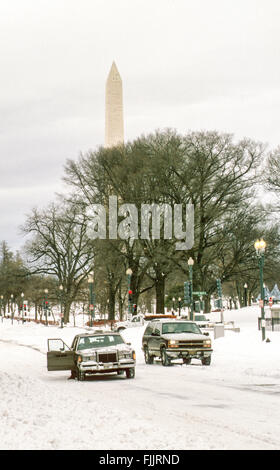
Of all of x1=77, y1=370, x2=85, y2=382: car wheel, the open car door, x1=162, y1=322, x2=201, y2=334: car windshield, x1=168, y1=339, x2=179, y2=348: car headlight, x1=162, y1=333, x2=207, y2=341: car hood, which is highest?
x1=162, y1=322, x2=201, y2=334: car windshield

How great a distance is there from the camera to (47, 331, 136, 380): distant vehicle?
1984 centimetres

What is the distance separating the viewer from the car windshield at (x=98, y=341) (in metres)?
20.6

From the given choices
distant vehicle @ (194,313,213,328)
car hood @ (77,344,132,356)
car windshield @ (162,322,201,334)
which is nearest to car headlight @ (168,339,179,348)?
car windshield @ (162,322,201,334)

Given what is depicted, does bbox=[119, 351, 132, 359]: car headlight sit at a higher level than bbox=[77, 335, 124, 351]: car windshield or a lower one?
lower

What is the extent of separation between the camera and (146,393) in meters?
15.5

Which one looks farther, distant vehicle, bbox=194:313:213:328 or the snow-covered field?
distant vehicle, bbox=194:313:213:328

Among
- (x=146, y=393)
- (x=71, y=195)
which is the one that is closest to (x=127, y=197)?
(x=71, y=195)

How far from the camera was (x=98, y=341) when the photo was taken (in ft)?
68.9

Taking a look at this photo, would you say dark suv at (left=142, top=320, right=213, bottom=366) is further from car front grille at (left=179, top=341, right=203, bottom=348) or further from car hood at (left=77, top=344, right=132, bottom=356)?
car hood at (left=77, top=344, right=132, bottom=356)

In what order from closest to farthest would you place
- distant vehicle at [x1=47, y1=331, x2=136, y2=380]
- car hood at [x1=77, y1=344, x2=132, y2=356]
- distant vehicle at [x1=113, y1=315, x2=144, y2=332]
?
1. distant vehicle at [x1=47, y1=331, x2=136, y2=380]
2. car hood at [x1=77, y1=344, x2=132, y2=356]
3. distant vehicle at [x1=113, y1=315, x2=144, y2=332]

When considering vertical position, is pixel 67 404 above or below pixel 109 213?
below

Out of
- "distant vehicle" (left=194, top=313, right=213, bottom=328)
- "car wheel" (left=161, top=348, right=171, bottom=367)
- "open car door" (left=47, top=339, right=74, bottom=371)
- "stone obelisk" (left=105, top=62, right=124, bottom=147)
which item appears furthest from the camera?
"stone obelisk" (left=105, top=62, right=124, bottom=147)
